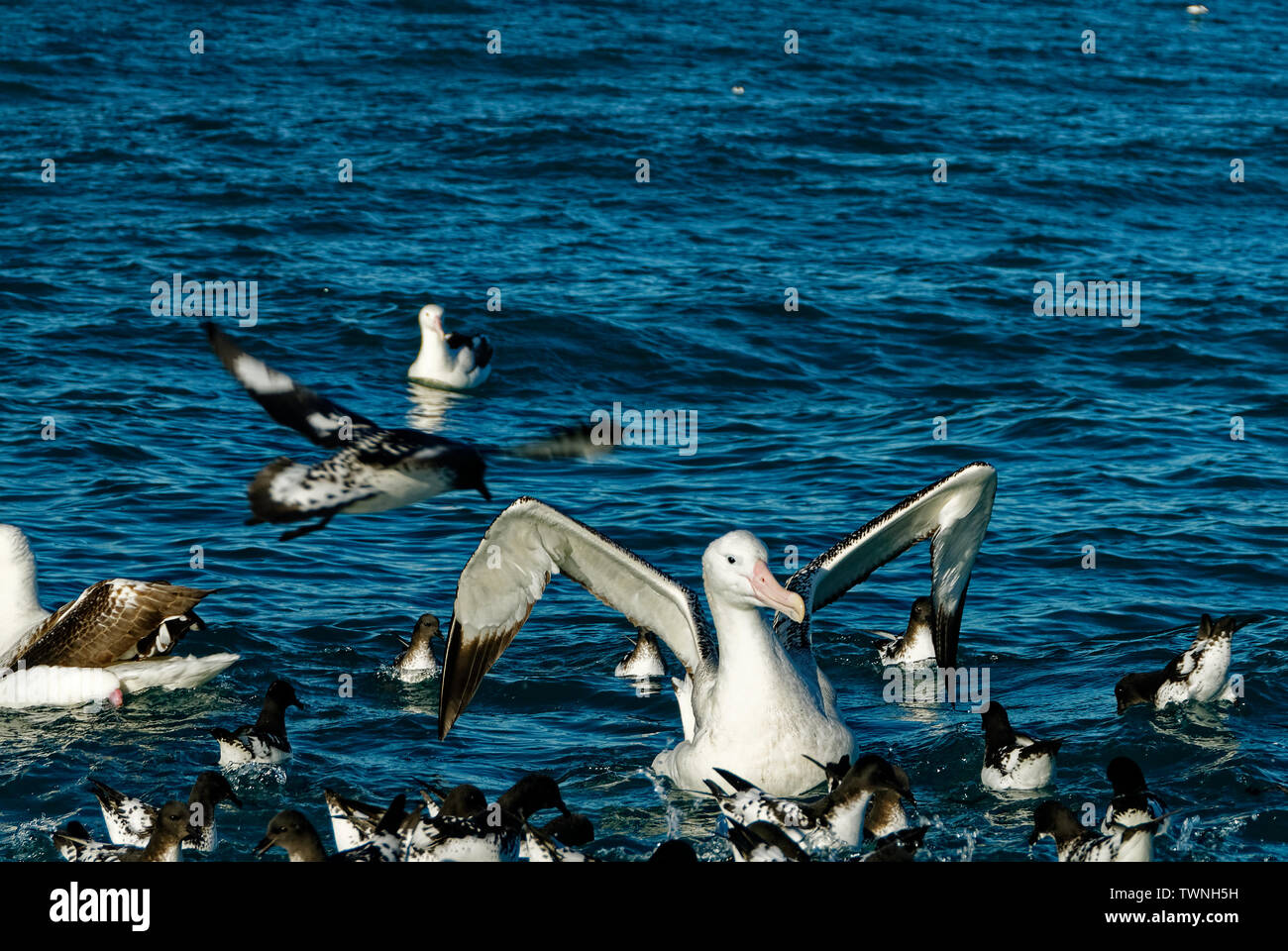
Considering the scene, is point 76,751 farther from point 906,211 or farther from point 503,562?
point 906,211

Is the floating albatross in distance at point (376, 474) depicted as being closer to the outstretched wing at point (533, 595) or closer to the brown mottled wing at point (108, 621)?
the outstretched wing at point (533, 595)

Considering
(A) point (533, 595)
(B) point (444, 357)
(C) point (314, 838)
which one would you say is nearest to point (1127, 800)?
(A) point (533, 595)

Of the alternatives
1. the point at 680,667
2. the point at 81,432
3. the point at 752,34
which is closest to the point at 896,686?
the point at 680,667

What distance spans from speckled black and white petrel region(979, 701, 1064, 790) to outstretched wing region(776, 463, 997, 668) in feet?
5.16

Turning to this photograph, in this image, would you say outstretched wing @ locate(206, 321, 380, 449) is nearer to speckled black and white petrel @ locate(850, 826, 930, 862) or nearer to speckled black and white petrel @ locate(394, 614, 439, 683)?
speckled black and white petrel @ locate(850, 826, 930, 862)

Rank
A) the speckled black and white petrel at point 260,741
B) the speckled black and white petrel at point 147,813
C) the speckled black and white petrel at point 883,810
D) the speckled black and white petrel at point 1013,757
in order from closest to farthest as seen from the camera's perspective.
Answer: the speckled black and white petrel at point 147,813, the speckled black and white petrel at point 883,810, the speckled black and white petrel at point 1013,757, the speckled black and white petrel at point 260,741

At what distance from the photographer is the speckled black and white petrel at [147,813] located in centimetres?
1107

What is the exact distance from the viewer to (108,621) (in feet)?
46.3

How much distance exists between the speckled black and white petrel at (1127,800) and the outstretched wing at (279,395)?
5325 mm

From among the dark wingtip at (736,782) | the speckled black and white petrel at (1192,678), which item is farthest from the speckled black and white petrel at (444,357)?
the dark wingtip at (736,782)

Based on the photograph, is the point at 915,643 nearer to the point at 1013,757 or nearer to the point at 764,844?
the point at 1013,757

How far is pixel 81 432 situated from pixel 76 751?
24.6 ft

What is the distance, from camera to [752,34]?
4003 cm

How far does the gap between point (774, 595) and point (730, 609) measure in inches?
27.9
